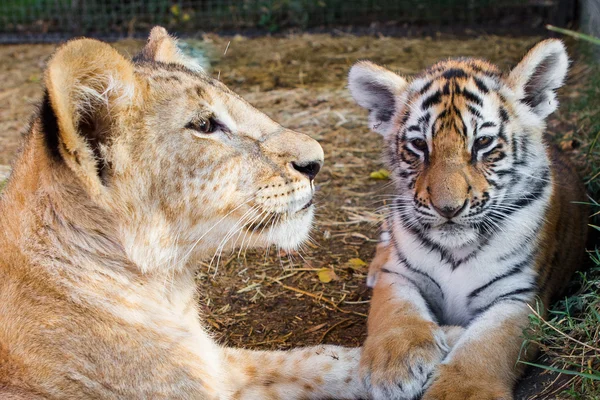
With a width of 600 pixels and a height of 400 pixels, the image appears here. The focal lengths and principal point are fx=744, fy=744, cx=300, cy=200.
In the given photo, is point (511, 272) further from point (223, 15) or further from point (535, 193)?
point (223, 15)

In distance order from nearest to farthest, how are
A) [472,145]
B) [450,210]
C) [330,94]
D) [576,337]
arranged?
[576,337] < [450,210] < [472,145] < [330,94]

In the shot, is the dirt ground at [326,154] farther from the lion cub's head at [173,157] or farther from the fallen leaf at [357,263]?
the lion cub's head at [173,157]

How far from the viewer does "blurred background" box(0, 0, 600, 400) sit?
3719 mm

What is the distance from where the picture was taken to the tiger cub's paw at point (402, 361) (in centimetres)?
297

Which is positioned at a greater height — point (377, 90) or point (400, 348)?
point (377, 90)

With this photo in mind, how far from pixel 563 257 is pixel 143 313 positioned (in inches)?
82.0

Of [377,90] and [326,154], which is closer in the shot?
[377,90]

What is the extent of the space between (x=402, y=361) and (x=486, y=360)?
0.33 m

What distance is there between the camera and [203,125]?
274cm

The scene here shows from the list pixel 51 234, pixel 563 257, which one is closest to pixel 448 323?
pixel 563 257

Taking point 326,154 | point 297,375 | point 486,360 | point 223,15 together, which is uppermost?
point 486,360

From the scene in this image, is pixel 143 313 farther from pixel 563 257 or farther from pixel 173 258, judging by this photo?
pixel 563 257

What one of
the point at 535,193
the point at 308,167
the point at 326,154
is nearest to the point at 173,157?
the point at 308,167

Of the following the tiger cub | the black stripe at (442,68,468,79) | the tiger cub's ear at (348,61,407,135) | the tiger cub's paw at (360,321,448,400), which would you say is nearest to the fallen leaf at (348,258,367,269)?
the tiger cub
